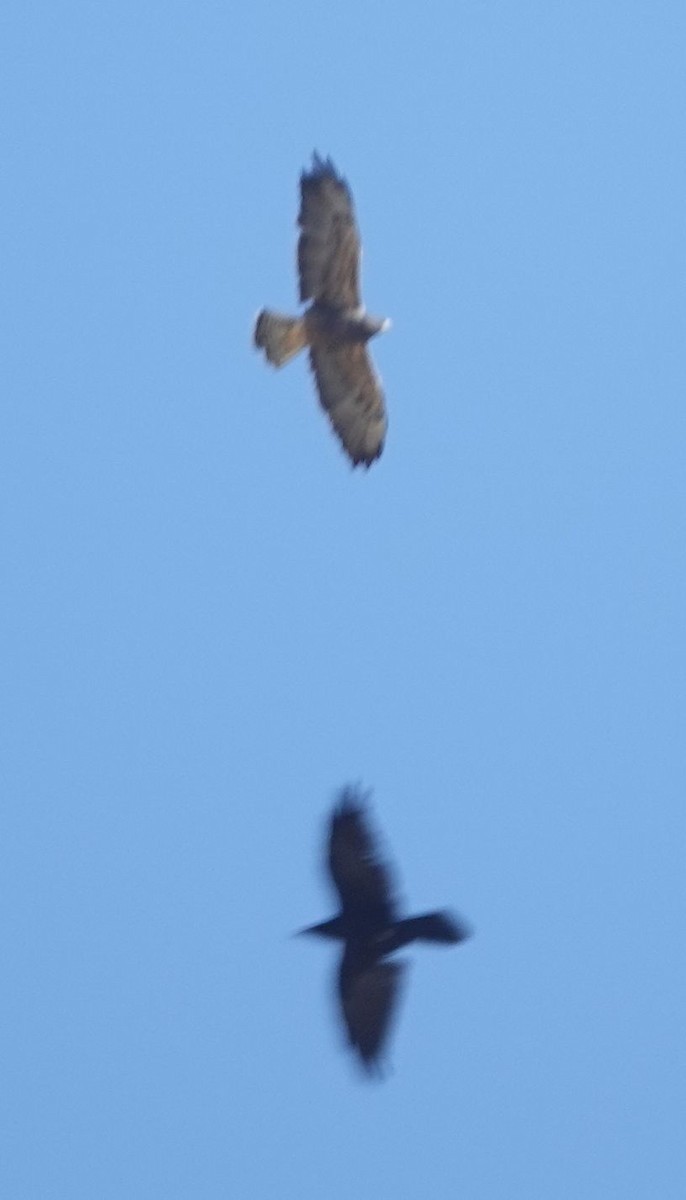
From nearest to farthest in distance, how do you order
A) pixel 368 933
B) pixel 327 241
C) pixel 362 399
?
pixel 368 933 < pixel 327 241 < pixel 362 399

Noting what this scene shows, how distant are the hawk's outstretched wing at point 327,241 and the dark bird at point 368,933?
13.4ft

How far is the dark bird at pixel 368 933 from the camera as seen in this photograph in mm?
15680

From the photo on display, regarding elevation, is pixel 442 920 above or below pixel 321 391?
below

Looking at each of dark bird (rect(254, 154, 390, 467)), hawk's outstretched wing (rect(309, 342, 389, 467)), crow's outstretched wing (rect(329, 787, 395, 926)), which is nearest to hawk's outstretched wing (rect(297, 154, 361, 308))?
dark bird (rect(254, 154, 390, 467))

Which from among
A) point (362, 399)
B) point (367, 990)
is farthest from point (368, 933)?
point (362, 399)

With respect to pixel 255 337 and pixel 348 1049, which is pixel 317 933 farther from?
pixel 255 337

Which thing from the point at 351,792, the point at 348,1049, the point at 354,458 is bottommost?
the point at 348,1049

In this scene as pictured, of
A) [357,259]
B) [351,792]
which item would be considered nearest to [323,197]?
[357,259]

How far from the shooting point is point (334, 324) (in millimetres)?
18688

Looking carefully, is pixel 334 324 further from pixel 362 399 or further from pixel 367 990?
pixel 367 990

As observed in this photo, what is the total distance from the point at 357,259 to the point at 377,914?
15.0 feet

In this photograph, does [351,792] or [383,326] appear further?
[383,326]

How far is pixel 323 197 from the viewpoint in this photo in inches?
723

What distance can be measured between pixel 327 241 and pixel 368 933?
463 cm
